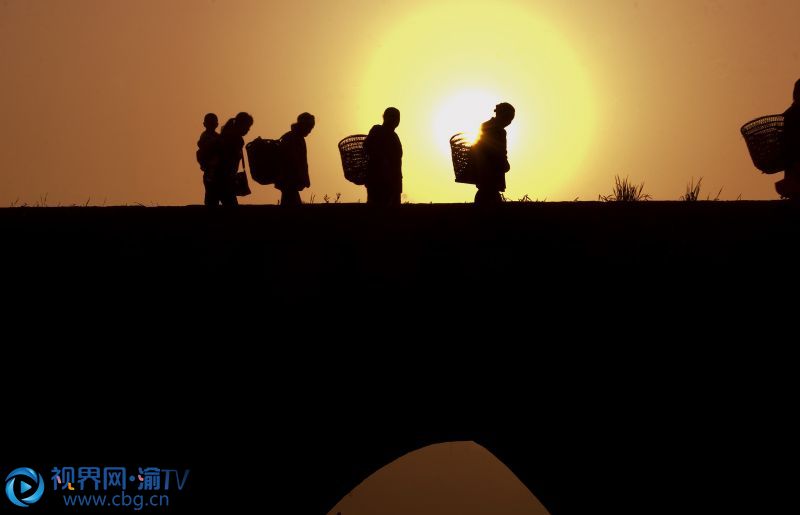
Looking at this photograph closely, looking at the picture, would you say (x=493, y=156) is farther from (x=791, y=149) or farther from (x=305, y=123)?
(x=791, y=149)

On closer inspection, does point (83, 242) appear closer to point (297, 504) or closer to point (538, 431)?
point (297, 504)

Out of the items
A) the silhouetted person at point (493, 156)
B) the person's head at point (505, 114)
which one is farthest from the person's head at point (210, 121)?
the person's head at point (505, 114)

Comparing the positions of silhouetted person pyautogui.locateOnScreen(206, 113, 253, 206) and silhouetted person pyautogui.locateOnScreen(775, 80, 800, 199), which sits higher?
silhouetted person pyautogui.locateOnScreen(206, 113, 253, 206)

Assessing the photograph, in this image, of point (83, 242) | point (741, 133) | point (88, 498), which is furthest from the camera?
point (741, 133)

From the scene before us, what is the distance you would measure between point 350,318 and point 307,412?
0.74m

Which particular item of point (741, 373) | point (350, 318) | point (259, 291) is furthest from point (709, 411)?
point (259, 291)

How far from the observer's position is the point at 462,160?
30.9ft

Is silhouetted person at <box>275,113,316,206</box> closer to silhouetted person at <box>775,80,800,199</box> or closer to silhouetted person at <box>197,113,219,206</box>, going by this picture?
silhouetted person at <box>197,113,219,206</box>

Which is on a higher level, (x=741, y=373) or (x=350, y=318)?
(x=350, y=318)

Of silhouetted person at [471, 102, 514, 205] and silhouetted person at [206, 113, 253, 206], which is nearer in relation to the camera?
silhouetted person at [471, 102, 514, 205]

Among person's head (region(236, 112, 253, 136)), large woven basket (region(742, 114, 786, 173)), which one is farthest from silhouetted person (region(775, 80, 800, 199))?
person's head (region(236, 112, 253, 136))

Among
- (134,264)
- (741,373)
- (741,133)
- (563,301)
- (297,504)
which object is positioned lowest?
(297,504)

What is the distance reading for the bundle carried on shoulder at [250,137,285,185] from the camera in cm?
933

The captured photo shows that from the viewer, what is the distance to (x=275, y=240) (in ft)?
22.2
